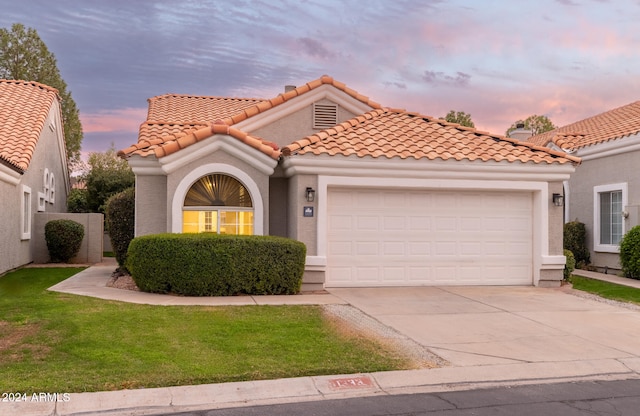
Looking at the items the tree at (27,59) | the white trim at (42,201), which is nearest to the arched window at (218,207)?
the white trim at (42,201)

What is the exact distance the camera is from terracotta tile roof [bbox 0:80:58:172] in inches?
671

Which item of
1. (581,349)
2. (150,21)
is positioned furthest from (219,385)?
(150,21)

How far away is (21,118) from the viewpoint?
19.9 metres

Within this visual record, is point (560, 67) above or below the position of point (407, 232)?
above

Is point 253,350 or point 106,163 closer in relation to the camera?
point 253,350

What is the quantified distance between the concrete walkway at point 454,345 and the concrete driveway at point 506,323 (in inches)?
0.6

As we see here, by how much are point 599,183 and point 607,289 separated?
15.9ft

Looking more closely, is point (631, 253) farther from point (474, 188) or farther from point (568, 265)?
point (474, 188)

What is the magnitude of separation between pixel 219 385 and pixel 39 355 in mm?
2410

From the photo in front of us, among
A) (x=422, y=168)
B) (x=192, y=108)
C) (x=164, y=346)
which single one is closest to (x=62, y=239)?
(x=192, y=108)

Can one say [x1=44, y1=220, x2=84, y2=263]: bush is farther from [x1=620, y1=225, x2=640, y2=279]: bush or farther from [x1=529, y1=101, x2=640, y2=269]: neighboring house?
[x1=620, y1=225, x2=640, y2=279]: bush

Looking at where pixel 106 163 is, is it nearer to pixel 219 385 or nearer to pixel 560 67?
pixel 560 67

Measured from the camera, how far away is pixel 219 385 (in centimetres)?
595

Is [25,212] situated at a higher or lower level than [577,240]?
higher
